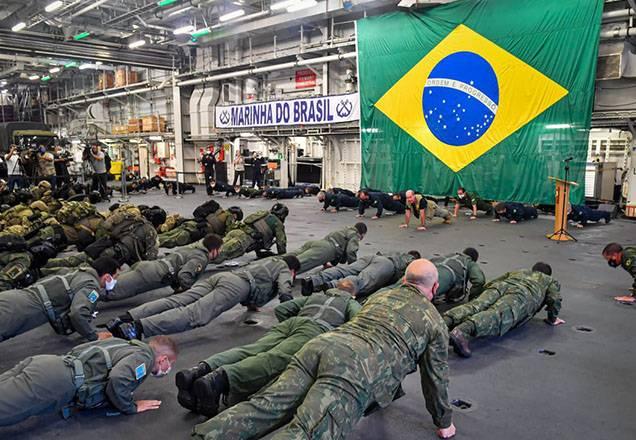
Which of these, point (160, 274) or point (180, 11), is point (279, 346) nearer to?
point (160, 274)

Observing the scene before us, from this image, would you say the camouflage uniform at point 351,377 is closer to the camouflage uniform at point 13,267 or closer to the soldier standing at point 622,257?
the soldier standing at point 622,257

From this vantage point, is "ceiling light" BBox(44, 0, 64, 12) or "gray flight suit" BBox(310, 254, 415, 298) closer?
"gray flight suit" BBox(310, 254, 415, 298)

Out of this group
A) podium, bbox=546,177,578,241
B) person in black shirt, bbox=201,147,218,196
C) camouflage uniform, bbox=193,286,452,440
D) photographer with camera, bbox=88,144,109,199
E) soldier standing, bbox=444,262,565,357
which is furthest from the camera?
person in black shirt, bbox=201,147,218,196

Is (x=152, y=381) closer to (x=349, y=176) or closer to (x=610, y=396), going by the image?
(x=610, y=396)

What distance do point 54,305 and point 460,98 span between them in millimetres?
9687

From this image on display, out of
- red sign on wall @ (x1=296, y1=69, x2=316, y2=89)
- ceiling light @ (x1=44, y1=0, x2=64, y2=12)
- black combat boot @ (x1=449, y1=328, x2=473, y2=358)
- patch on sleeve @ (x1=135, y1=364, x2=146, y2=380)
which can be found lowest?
black combat boot @ (x1=449, y1=328, x2=473, y2=358)

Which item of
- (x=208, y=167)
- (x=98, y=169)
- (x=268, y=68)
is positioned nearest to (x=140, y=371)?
(x=98, y=169)

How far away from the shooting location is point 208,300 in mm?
3676

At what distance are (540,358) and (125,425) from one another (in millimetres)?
2778

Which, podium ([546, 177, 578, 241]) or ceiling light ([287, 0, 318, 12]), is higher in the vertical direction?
ceiling light ([287, 0, 318, 12])

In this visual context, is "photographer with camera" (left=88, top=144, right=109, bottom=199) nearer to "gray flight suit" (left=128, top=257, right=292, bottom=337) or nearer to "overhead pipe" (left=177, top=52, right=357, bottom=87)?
"overhead pipe" (left=177, top=52, right=357, bottom=87)

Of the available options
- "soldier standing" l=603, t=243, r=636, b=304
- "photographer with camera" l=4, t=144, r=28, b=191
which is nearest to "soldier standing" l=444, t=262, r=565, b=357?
"soldier standing" l=603, t=243, r=636, b=304

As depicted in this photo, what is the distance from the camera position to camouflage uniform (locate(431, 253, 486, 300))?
423cm

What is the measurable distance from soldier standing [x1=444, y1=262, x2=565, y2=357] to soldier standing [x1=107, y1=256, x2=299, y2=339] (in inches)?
53.9
